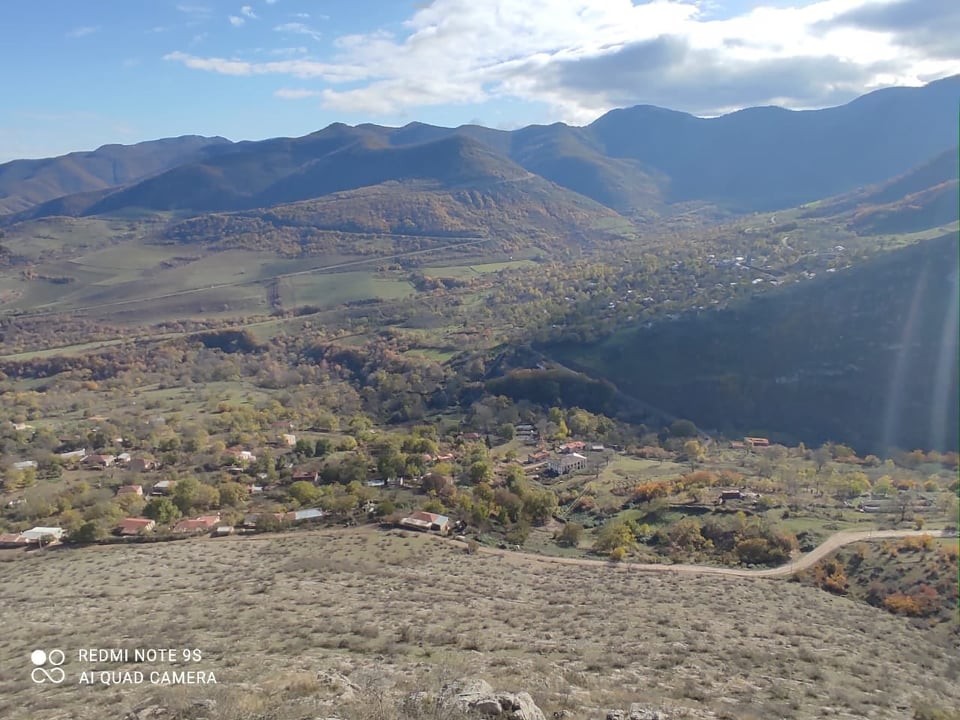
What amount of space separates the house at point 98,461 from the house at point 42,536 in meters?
15.5

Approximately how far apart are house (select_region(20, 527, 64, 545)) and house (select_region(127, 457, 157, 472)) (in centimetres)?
1392

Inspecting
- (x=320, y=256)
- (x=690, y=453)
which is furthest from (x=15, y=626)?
(x=320, y=256)

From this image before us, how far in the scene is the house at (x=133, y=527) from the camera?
27250 mm

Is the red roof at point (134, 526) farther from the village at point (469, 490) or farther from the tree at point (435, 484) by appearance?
the tree at point (435, 484)

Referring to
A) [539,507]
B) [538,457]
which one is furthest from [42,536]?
[538,457]

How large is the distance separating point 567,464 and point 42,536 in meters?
30.5

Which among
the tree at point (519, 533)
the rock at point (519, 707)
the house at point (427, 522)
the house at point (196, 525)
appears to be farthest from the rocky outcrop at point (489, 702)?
the house at point (196, 525)

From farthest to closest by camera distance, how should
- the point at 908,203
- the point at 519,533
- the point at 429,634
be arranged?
the point at 908,203
the point at 519,533
the point at 429,634

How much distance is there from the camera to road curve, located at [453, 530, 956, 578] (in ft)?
82.8

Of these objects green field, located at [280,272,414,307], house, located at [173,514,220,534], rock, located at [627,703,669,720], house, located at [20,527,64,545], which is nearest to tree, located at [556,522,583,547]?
house, located at [173,514,220,534]

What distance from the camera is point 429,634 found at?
1496 cm

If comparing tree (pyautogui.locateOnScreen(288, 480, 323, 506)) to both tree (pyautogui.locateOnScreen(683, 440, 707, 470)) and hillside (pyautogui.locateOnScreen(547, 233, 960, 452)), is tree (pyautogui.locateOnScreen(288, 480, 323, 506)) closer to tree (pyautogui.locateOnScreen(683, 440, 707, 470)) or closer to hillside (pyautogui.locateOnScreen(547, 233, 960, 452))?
tree (pyautogui.locateOnScreen(683, 440, 707, 470))

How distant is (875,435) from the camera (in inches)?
2277

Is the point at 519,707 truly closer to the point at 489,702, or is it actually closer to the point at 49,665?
the point at 489,702
